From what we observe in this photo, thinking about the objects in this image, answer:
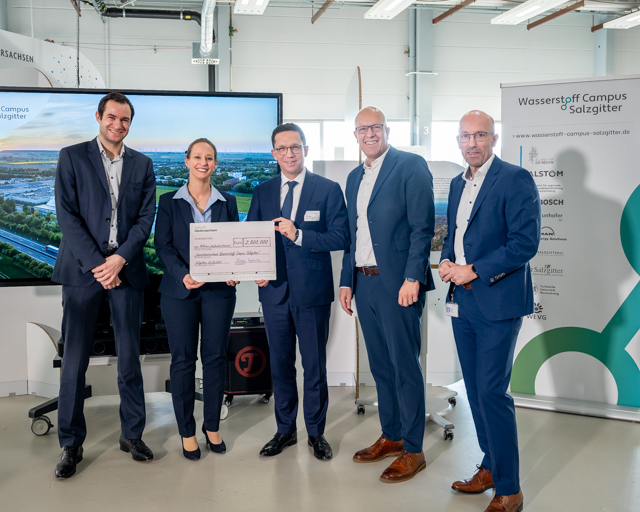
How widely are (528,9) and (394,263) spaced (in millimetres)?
7659

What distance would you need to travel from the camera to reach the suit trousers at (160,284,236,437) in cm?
284

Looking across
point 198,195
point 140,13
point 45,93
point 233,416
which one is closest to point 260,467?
point 233,416

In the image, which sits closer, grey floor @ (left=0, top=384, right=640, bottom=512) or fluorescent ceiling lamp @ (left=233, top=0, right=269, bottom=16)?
grey floor @ (left=0, top=384, right=640, bottom=512)

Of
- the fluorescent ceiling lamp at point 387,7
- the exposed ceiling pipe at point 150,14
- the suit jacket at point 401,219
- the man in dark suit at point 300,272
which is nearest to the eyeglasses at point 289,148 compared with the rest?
the man in dark suit at point 300,272

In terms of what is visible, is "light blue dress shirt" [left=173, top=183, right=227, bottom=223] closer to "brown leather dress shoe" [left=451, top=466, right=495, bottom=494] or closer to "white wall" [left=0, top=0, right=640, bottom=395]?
"brown leather dress shoe" [left=451, top=466, right=495, bottom=494]

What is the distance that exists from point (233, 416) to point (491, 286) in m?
2.20

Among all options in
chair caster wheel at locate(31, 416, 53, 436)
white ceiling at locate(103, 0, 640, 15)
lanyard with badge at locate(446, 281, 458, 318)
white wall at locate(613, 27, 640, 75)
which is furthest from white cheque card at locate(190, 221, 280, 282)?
white wall at locate(613, 27, 640, 75)

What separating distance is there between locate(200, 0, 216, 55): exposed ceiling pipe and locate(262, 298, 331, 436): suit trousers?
7.20 meters

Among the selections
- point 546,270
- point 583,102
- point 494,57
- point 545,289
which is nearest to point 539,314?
point 545,289

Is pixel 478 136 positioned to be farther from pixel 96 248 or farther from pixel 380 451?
pixel 96 248

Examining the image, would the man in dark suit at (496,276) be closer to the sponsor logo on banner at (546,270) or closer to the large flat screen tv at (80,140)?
the sponsor logo on banner at (546,270)

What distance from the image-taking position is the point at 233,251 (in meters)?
2.79

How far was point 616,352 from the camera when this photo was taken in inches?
142

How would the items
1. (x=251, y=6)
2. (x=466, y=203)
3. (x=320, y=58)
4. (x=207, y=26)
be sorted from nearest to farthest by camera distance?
(x=466, y=203) → (x=251, y=6) → (x=207, y=26) → (x=320, y=58)
